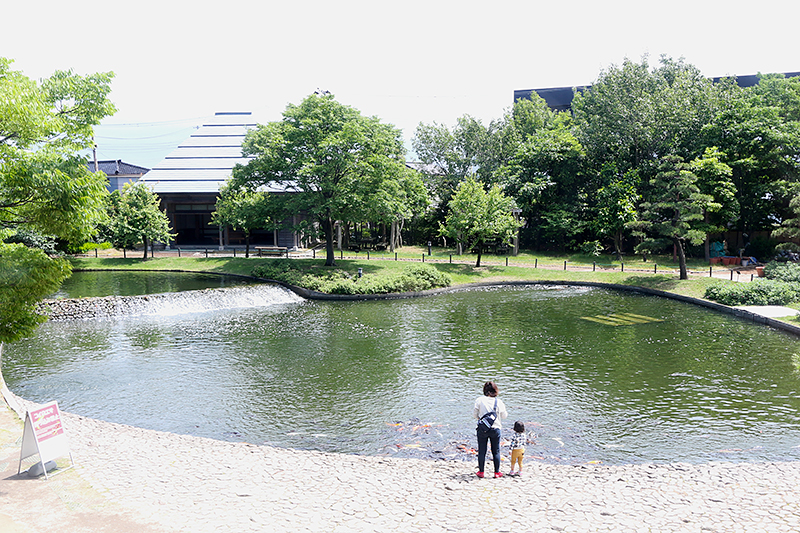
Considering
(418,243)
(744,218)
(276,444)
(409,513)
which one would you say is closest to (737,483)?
(409,513)

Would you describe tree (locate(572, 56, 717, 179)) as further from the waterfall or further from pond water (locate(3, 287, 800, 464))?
the waterfall

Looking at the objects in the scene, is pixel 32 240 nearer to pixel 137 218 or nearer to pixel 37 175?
pixel 137 218

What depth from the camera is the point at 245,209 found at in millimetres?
40031

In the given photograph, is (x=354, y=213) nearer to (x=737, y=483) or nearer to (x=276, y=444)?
(x=276, y=444)

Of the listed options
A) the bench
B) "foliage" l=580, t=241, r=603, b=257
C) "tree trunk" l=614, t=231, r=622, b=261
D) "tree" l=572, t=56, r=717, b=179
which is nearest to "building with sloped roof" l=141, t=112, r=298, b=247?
the bench

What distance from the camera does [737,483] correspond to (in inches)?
393

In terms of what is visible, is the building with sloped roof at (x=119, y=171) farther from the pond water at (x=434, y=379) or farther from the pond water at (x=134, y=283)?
the pond water at (x=434, y=379)

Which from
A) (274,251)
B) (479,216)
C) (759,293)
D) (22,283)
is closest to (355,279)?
(479,216)

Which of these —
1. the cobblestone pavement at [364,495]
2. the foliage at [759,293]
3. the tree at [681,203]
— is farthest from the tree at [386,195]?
the cobblestone pavement at [364,495]

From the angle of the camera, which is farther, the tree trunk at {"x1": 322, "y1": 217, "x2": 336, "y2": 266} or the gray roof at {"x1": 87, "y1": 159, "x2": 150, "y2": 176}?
the gray roof at {"x1": 87, "y1": 159, "x2": 150, "y2": 176}

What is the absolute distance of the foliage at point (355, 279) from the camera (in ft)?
111

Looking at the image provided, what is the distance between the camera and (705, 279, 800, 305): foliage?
28.5m

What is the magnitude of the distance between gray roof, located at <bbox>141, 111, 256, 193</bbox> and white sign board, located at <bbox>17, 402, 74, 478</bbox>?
40.6 m

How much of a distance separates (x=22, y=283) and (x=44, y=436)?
134 inches
